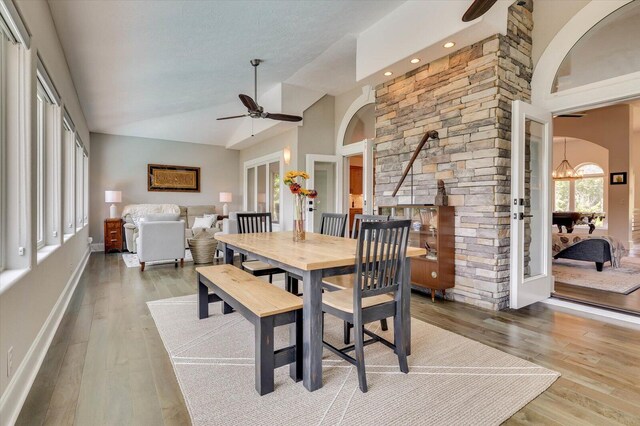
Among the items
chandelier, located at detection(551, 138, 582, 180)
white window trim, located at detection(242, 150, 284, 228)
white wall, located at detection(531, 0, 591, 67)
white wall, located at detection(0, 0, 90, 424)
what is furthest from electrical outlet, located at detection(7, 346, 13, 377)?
chandelier, located at detection(551, 138, 582, 180)

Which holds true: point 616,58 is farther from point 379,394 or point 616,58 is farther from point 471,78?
point 379,394

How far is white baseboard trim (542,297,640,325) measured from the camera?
3.05 metres

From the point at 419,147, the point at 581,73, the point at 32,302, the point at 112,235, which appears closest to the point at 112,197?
the point at 112,235

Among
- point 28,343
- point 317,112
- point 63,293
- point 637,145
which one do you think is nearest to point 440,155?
point 317,112

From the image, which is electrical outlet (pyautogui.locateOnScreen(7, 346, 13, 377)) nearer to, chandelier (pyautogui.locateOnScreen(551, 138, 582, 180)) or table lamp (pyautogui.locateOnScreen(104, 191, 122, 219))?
table lamp (pyautogui.locateOnScreen(104, 191, 122, 219))

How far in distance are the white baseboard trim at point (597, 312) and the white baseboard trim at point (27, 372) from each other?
14.3ft

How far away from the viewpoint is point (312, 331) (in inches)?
77.5

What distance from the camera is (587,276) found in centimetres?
471

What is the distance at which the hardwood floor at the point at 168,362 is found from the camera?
5.69 feet

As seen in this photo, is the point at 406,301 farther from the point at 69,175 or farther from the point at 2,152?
the point at 69,175

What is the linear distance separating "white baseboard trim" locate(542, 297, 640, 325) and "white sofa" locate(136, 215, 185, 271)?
17.0 feet

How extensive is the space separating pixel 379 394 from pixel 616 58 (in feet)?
12.3

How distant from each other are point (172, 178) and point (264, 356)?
7.74m

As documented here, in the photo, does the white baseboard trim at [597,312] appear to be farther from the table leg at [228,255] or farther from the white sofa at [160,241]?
the white sofa at [160,241]
